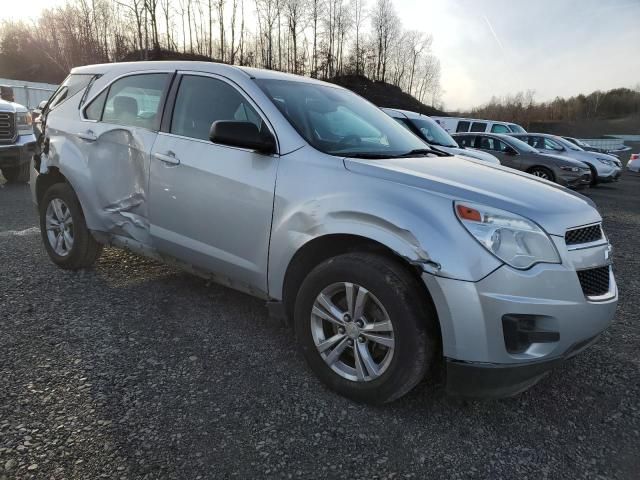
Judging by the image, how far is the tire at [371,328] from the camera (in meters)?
2.36

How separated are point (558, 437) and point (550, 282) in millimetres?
866

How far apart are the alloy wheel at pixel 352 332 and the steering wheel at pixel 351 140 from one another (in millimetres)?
1020

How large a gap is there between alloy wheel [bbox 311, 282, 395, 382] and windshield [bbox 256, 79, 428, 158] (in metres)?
0.87

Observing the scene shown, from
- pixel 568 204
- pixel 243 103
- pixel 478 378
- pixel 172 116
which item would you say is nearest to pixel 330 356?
Result: pixel 478 378

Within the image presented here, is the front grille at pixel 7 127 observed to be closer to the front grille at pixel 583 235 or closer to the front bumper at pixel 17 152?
the front bumper at pixel 17 152

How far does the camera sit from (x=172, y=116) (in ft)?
11.5

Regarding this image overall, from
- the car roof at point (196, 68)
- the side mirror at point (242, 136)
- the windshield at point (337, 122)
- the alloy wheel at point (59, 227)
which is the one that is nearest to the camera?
the side mirror at point (242, 136)

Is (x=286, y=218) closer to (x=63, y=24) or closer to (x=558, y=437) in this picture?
(x=558, y=437)

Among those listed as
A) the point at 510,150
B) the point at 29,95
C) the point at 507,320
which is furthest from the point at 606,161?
the point at 29,95

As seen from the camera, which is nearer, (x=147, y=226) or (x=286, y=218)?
(x=286, y=218)

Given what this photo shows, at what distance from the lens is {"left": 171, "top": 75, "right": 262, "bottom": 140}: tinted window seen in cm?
325

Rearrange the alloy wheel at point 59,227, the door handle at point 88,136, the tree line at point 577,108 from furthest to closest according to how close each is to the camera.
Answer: the tree line at point 577,108, the alloy wheel at point 59,227, the door handle at point 88,136

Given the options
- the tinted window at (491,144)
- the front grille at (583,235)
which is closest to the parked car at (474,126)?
the tinted window at (491,144)

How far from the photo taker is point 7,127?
28.2 ft
